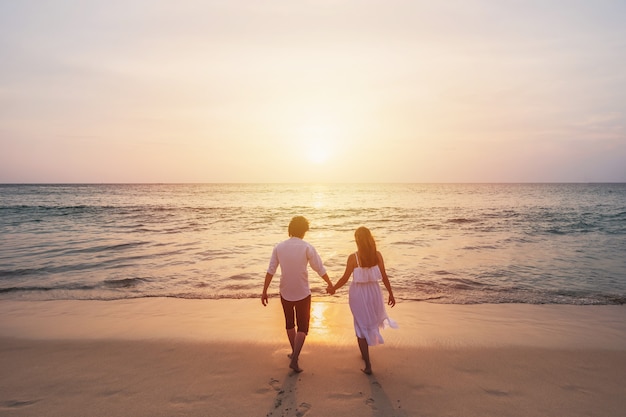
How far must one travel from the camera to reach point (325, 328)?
22.9 ft

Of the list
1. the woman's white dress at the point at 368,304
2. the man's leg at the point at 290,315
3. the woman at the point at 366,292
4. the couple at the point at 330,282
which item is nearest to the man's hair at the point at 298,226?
the couple at the point at 330,282

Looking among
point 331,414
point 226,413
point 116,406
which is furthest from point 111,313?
point 331,414

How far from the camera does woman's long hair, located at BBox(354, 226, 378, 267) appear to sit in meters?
5.14

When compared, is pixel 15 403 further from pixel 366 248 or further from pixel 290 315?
pixel 366 248

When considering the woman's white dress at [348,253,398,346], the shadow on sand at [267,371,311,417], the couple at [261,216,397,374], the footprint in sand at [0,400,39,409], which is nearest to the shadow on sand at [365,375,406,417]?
the couple at [261,216,397,374]

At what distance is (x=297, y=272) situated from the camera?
5.13m

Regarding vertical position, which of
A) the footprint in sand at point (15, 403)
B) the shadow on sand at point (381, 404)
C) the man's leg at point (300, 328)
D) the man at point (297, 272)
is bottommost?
the footprint in sand at point (15, 403)

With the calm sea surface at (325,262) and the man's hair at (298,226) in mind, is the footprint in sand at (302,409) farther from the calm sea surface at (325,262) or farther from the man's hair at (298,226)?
the calm sea surface at (325,262)

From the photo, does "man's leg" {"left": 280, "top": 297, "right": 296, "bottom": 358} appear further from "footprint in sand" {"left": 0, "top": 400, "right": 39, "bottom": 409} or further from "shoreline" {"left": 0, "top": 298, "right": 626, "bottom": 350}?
"footprint in sand" {"left": 0, "top": 400, "right": 39, "bottom": 409}

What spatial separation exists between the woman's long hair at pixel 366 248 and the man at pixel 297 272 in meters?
0.54

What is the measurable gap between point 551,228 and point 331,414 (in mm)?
25972

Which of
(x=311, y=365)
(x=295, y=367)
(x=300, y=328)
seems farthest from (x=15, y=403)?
(x=311, y=365)

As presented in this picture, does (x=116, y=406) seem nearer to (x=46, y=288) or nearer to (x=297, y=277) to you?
(x=297, y=277)

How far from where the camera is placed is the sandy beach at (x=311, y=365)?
4.39 metres
